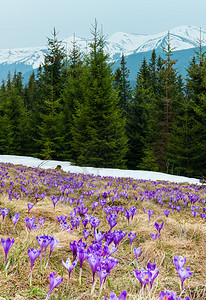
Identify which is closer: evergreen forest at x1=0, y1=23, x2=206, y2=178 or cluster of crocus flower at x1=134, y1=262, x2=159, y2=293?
cluster of crocus flower at x1=134, y1=262, x2=159, y2=293

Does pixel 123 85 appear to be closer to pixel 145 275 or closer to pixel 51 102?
pixel 51 102

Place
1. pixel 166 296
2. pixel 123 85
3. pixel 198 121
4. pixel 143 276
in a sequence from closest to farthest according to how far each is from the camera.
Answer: pixel 166 296, pixel 143 276, pixel 198 121, pixel 123 85

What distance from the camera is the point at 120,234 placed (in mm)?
1938

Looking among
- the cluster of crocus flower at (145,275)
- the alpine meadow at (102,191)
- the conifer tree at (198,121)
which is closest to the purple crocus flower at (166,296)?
the alpine meadow at (102,191)

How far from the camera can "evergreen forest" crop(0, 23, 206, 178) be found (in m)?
17.9

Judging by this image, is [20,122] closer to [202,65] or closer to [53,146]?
[53,146]

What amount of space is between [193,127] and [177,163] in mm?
3227

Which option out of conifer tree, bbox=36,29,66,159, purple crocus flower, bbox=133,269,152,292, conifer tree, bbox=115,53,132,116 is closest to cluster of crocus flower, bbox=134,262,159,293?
purple crocus flower, bbox=133,269,152,292

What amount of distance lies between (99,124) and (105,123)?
460 mm

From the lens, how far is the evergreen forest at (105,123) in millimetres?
17938

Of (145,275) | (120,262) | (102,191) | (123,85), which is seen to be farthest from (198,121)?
(123,85)

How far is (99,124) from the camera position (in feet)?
59.7

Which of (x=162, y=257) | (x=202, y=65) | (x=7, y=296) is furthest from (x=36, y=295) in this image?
(x=202, y=65)

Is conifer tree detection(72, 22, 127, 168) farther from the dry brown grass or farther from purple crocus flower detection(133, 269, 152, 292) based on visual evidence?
purple crocus flower detection(133, 269, 152, 292)
